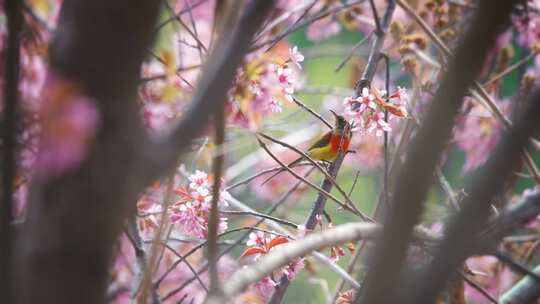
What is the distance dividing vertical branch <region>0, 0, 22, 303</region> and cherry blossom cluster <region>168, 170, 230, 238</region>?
87 centimetres

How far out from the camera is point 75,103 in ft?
2.16

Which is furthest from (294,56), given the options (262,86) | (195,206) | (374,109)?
(195,206)

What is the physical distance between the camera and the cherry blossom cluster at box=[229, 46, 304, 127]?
4.95 ft

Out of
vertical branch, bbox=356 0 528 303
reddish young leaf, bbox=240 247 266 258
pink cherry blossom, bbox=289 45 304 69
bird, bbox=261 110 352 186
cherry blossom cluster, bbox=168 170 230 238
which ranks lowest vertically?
vertical branch, bbox=356 0 528 303

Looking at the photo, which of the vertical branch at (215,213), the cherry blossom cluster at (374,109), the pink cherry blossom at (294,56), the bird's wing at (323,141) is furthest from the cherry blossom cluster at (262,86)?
the vertical branch at (215,213)

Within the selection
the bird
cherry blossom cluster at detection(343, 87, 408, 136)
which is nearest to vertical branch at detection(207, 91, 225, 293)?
cherry blossom cluster at detection(343, 87, 408, 136)

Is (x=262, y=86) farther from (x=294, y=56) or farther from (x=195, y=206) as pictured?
(x=195, y=206)

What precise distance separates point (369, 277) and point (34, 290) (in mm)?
341

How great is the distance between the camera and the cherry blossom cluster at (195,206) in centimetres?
158

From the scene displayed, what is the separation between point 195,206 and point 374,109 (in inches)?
20.1

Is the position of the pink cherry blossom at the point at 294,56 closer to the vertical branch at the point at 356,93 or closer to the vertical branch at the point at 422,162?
the vertical branch at the point at 356,93

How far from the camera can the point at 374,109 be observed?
5.31 ft

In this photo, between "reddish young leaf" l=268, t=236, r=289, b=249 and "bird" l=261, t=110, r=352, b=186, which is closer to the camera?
"reddish young leaf" l=268, t=236, r=289, b=249

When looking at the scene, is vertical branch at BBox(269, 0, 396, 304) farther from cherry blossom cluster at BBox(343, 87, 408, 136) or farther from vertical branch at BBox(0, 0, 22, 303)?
vertical branch at BBox(0, 0, 22, 303)
